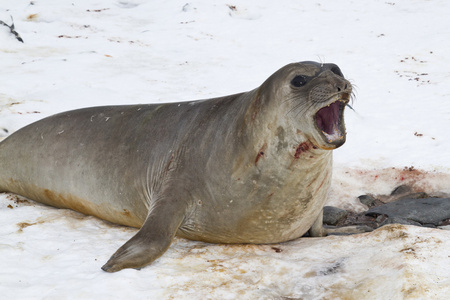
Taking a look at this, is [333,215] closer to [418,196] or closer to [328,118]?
[418,196]

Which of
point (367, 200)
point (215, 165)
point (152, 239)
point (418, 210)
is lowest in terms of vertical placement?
point (367, 200)

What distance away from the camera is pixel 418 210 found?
4.02m

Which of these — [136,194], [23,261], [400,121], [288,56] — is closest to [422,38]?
[288,56]

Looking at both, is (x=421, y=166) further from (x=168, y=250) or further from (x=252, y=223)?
(x=168, y=250)

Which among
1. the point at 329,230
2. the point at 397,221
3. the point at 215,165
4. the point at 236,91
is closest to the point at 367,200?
the point at 397,221

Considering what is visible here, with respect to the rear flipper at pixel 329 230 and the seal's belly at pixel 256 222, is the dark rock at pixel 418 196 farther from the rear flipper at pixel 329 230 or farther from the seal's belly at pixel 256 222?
the seal's belly at pixel 256 222

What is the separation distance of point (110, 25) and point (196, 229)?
927cm

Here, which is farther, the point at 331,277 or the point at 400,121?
the point at 400,121

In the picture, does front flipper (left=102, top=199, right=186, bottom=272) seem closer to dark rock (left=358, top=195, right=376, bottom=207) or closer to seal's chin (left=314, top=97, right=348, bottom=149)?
seal's chin (left=314, top=97, right=348, bottom=149)

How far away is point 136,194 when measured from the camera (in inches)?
146

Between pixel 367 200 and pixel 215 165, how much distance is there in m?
1.83

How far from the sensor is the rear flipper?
3.59 metres

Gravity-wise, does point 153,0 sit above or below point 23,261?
above

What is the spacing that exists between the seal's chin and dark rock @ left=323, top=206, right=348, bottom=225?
136 centimetres
